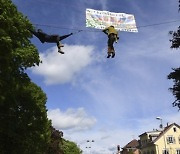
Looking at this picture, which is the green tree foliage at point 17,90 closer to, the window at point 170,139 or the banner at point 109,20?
the banner at point 109,20

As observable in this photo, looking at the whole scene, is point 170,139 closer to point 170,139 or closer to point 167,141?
point 170,139

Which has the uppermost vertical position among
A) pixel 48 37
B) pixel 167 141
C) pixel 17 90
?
pixel 167 141

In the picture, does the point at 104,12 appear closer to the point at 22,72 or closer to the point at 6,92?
the point at 6,92

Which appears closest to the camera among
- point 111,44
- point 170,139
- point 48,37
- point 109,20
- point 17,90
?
point 48,37

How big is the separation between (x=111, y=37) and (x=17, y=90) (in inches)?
526

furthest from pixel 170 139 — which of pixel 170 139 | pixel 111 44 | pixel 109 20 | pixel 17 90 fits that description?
pixel 109 20

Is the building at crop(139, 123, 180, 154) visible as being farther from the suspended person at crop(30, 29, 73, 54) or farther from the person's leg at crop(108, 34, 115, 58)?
the suspended person at crop(30, 29, 73, 54)

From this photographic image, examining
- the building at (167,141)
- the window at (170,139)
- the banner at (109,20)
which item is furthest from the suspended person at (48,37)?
the window at (170,139)

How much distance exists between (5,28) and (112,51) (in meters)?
8.64

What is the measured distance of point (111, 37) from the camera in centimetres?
1848

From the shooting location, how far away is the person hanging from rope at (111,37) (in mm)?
18359

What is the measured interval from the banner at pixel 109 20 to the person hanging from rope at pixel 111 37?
21cm

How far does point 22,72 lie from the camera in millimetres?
29000

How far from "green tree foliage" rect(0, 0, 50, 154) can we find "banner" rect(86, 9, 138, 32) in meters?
6.78
